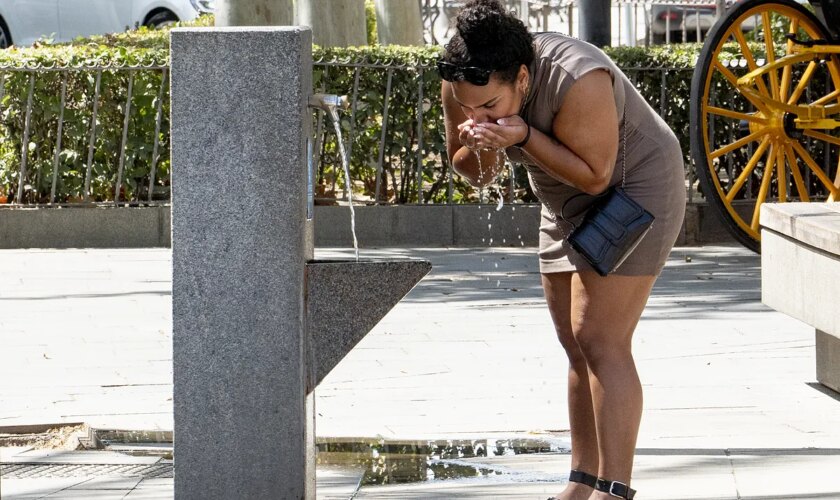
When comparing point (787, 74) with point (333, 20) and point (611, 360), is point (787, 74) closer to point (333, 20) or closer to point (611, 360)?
point (611, 360)

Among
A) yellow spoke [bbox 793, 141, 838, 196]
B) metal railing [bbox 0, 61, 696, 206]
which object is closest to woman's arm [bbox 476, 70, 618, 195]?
yellow spoke [bbox 793, 141, 838, 196]

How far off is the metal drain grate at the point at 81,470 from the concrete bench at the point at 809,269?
7.58 ft

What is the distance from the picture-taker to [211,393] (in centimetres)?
402

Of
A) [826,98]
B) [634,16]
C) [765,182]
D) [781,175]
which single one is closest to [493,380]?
[765,182]

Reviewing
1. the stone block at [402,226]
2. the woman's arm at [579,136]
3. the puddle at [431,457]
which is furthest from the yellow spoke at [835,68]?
the woman's arm at [579,136]

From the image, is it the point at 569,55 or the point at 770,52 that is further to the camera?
the point at 770,52

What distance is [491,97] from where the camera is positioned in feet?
12.7

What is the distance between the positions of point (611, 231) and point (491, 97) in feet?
1.57

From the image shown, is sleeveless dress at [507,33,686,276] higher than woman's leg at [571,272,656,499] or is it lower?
higher

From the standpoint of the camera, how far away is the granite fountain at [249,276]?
3.92m

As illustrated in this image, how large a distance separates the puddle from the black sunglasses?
1.44 meters

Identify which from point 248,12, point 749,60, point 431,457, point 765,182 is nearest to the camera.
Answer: point 431,457

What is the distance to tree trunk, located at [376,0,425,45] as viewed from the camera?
662 inches

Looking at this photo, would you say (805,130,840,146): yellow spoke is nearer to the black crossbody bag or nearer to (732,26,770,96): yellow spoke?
(732,26,770,96): yellow spoke
